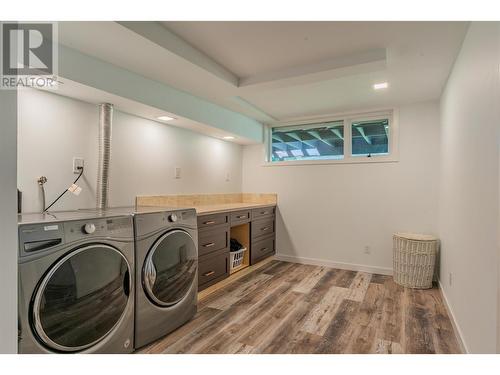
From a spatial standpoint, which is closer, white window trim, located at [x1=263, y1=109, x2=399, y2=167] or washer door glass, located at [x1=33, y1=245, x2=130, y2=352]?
washer door glass, located at [x1=33, y1=245, x2=130, y2=352]

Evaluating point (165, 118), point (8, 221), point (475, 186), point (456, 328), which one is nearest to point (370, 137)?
point (475, 186)

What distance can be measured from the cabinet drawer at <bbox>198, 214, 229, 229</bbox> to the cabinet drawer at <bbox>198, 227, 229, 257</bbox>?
2.7 inches

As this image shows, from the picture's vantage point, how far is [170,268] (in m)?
2.12

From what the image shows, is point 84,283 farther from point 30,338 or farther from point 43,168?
point 43,168

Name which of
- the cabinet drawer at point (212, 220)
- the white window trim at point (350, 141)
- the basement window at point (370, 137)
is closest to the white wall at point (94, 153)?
the cabinet drawer at point (212, 220)

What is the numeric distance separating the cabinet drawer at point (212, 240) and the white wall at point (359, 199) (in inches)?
56.6

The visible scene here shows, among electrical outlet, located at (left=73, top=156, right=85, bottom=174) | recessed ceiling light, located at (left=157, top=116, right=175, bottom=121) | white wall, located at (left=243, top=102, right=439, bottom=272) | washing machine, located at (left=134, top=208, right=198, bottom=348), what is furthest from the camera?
white wall, located at (left=243, top=102, right=439, bottom=272)

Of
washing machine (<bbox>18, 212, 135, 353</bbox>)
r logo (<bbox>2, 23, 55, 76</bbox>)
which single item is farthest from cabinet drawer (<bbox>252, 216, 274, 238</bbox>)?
r logo (<bbox>2, 23, 55, 76</bbox>)

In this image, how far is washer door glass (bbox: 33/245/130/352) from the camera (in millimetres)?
1390

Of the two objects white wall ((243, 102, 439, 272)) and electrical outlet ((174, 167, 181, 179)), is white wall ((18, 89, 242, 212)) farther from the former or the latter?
white wall ((243, 102, 439, 272))

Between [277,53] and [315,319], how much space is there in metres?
2.24

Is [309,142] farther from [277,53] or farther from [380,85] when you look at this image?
[277,53]

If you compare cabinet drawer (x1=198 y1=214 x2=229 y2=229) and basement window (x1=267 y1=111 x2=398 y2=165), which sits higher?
basement window (x1=267 y1=111 x2=398 y2=165)
